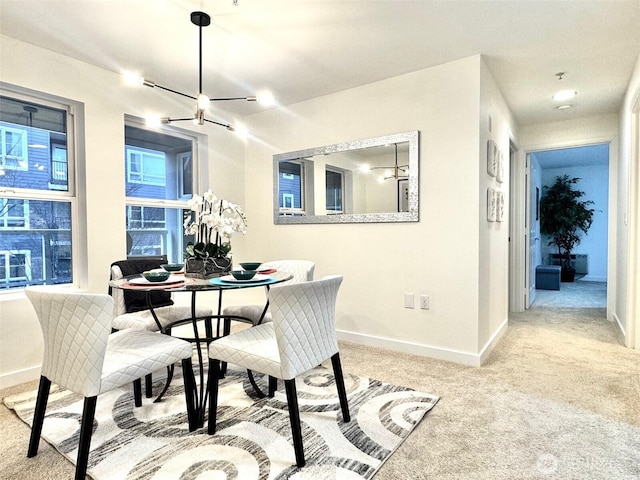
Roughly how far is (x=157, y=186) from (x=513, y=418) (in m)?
3.33

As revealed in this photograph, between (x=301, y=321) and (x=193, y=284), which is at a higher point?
(x=193, y=284)

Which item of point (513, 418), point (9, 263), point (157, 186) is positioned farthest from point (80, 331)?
point (157, 186)

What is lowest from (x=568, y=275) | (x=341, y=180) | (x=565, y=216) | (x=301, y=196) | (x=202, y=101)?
(x=568, y=275)

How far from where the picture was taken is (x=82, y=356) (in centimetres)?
150

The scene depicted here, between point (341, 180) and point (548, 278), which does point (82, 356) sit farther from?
point (548, 278)

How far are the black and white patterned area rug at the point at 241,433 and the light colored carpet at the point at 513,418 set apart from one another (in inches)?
4.1

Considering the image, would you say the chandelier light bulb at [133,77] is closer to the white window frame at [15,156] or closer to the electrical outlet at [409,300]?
the white window frame at [15,156]

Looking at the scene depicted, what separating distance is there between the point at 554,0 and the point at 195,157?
Answer: 3.20 m

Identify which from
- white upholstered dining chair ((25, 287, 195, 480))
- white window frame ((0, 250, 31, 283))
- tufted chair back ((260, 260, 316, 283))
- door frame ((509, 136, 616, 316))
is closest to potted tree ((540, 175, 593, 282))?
door frame ((509, 136, 616, 316))

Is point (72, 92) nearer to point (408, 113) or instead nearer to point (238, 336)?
point (238, 336)

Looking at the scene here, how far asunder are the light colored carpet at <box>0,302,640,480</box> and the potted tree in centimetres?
454

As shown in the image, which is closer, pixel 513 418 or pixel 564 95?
pixel 513 418

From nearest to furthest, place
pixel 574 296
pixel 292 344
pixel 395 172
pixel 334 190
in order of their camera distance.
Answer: pixel 292 344
pixel 395 172
pixel 334 190
pixel 574 296

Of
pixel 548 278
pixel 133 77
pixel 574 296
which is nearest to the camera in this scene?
pixel 133 77
